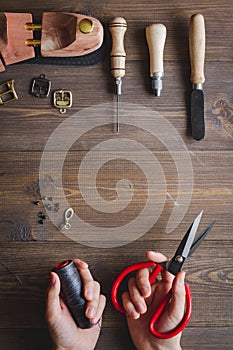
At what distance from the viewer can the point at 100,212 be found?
1.39m

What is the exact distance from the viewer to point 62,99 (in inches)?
55.1

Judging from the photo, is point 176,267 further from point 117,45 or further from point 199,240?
point 117,45

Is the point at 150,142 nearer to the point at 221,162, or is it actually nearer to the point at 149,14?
the point at 221,162

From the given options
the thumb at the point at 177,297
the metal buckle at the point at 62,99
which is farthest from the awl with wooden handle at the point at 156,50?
the thumb at the point at 177,297

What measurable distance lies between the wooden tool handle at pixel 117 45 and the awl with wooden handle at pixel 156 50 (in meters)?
0.07

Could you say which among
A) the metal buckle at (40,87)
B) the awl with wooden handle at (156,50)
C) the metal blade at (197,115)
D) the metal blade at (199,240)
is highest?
the awl with wooden handle at (156,50)

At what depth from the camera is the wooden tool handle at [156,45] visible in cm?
137

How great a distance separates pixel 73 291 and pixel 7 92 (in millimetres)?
508

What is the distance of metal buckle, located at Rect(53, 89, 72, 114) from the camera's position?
1.40 m

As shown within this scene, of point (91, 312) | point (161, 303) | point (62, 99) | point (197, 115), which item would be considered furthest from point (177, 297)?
point (62, 99)

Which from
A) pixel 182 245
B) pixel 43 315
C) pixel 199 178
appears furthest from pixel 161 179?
pixel 43 315

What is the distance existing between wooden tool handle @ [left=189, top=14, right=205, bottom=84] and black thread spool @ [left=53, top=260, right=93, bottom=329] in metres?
0.54

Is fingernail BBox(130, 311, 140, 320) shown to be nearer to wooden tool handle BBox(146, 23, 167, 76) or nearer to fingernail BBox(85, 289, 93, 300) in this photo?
fingernail BBox(85, 289, 93, 300)

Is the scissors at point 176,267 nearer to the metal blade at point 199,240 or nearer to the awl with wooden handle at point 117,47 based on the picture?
the metal blade at point 199,240
